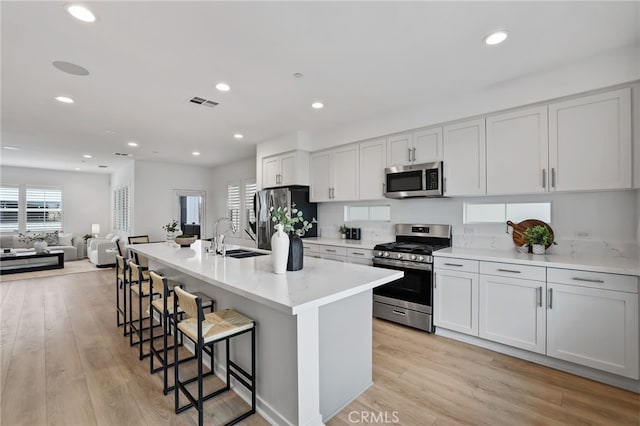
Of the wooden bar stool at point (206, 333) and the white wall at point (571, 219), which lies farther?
the white wall at point (571, 219)

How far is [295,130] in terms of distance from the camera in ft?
14.8

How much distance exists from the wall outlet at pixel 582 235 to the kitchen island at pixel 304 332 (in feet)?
6.87

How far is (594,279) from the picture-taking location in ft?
7.32

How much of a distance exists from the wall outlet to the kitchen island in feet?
6.87

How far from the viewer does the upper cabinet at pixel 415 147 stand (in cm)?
339

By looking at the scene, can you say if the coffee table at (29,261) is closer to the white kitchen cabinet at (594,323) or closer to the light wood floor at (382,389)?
the light wood floor at (382,389)

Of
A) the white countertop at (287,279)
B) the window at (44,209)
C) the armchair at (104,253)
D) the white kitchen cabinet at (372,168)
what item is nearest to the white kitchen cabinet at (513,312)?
the white countertop at (287,279)

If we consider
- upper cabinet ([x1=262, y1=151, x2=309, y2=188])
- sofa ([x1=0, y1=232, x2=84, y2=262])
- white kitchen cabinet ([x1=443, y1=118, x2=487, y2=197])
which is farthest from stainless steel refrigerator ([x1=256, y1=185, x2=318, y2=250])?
sofa ([x1=0, y1=232, x2=84, y2=262])

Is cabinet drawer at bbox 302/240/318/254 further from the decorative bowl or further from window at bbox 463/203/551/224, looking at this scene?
window at bbox 463/203/551/224

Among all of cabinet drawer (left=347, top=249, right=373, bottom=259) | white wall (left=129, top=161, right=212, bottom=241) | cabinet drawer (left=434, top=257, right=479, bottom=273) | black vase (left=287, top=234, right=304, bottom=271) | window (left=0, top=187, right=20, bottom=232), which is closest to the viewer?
black vase (left=287, top=234, right=304, bottom=271)

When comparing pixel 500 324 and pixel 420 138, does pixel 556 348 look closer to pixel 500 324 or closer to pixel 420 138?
pixel 500 324

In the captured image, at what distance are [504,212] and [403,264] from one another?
48.6 inches

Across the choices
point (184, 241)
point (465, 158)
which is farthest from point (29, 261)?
point (465, 158)

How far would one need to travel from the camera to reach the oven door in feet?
10.3
